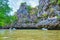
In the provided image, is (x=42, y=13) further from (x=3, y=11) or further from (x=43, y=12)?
(x=3, y=11)

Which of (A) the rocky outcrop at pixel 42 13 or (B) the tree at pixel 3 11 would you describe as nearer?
(B) the tree at pixel 3 11

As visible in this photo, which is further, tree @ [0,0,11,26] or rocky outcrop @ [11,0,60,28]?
rocky outcrop @ [11,0,60,28]

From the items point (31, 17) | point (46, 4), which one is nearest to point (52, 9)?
point (46, 4)

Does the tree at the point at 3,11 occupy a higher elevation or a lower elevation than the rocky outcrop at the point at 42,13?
higher

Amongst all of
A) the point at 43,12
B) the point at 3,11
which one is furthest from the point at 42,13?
the point at 3,11

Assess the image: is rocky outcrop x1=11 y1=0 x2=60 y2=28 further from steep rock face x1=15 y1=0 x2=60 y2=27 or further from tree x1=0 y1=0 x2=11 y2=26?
tree x1=0 y1=0 x2=11 y2=26

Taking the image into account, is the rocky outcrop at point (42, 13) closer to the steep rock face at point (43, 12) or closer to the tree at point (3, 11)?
the steep rock face at point (43, 12)

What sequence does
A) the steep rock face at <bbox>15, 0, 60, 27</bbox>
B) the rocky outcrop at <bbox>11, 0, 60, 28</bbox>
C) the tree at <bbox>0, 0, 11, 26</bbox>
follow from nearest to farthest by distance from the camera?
1. the tree at <bbox>0, 0, 11, 26</bbox>
2. the rocky outcrop at <bbox>11, 0, 60, 28</bbox>
3. the steep rock face at <bbox>15, 0, 60, 27</bbox>

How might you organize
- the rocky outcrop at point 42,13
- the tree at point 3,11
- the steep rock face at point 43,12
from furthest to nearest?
the steep rock face at point 43,12
the rocky outcrop at point 42,13
the tree at point 3,11

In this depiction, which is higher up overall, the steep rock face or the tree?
the tree

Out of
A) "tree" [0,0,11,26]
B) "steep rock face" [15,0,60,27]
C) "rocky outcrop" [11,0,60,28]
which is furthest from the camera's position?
"steep rock face" [15,0,60,27]

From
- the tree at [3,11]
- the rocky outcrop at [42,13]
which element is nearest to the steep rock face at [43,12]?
the rocky outcrop at [42,13]

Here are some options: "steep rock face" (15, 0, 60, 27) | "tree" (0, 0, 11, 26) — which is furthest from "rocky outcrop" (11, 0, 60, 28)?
"tree" (0, 0, 11, 26)

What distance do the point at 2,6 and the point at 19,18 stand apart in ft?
165
